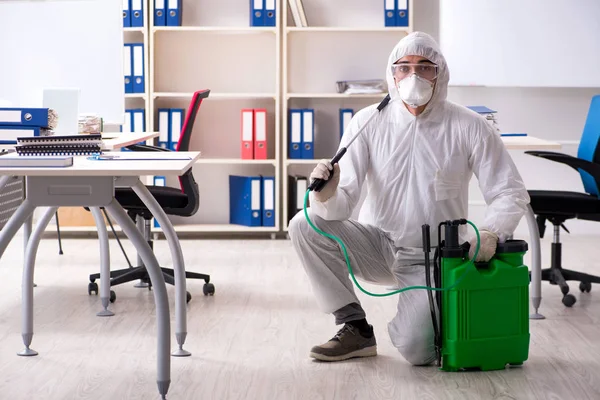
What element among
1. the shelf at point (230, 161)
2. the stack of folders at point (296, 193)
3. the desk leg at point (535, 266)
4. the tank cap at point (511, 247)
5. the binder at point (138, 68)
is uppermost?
the binder at point (138, 68)

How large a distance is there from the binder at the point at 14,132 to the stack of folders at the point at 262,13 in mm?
2425

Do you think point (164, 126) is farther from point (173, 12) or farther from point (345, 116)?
point (345, 116)

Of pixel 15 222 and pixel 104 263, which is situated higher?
pixel 15 222

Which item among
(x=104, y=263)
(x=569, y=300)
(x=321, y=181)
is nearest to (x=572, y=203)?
(x=569, y=300)

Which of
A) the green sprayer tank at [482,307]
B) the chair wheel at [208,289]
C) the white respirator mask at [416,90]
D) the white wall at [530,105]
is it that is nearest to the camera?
the green sprayer tank at [482,307]

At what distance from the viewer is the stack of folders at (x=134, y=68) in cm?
531

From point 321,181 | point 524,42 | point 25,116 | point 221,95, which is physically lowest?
point 321,181

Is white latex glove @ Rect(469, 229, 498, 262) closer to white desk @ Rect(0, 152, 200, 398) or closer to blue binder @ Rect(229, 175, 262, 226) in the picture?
white desk @ Rect(0, 152, 200, 398)

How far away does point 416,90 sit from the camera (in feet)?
9.25

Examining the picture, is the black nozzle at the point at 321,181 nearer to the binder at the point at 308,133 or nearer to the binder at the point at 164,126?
the binder at the point at 308,133

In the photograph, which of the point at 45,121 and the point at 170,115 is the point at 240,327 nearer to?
the point at 45,121

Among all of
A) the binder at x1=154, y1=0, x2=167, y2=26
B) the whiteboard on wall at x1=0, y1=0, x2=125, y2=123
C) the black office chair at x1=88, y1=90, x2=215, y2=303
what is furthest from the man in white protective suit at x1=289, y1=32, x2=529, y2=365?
the whiteboard on wall at x1=0, y1=0, x2=125, y2=123

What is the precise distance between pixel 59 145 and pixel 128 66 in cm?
284

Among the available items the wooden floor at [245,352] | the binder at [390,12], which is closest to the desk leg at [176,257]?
the wooden floor at [245,352]
